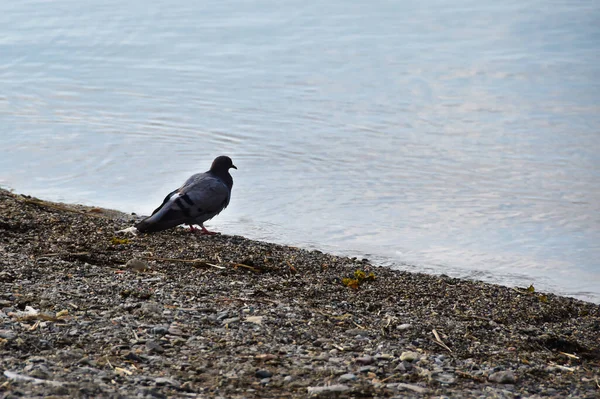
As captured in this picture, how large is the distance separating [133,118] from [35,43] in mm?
6524

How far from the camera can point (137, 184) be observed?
10727 mm

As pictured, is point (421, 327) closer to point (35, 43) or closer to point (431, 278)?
point (431, 278)

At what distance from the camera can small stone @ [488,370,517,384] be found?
4352 millimetres

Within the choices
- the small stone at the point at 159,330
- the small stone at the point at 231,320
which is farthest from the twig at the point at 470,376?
the small stone at the point at 159,330

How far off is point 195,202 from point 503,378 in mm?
4146

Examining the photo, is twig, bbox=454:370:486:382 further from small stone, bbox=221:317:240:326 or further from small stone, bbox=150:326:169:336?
small stone, bbox=150:326:169:336

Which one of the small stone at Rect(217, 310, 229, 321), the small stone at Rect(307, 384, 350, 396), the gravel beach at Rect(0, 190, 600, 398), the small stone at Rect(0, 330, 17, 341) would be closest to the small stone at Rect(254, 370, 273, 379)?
the gravel beach at Rect(0, 190, 600, 398)

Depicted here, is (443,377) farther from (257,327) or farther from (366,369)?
(257,327)

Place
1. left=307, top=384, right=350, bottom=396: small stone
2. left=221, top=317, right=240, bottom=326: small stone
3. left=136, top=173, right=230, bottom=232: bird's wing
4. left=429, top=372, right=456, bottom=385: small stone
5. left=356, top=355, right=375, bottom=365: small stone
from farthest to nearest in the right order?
left=136, top=173, right=230, bottom=232: bird's wing < left=221, top=317, right=240, bottom=326: small stone < left=356, top=355, right=375, bottom=365: small stone < left=429, top=372, right=456, bottom=385: small stone < left=307, top=384, right=350, bottom=396: small stone

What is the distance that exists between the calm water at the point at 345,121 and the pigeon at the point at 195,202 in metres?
0.77

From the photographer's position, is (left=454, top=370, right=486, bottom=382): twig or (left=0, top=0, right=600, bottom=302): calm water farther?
(left=0, top=0, right=600, bottom=302): calm water

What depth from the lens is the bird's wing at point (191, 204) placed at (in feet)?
24.9

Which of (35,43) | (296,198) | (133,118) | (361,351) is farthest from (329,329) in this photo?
(35,43)

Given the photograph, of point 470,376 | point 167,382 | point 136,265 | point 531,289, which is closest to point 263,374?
point 167,382
